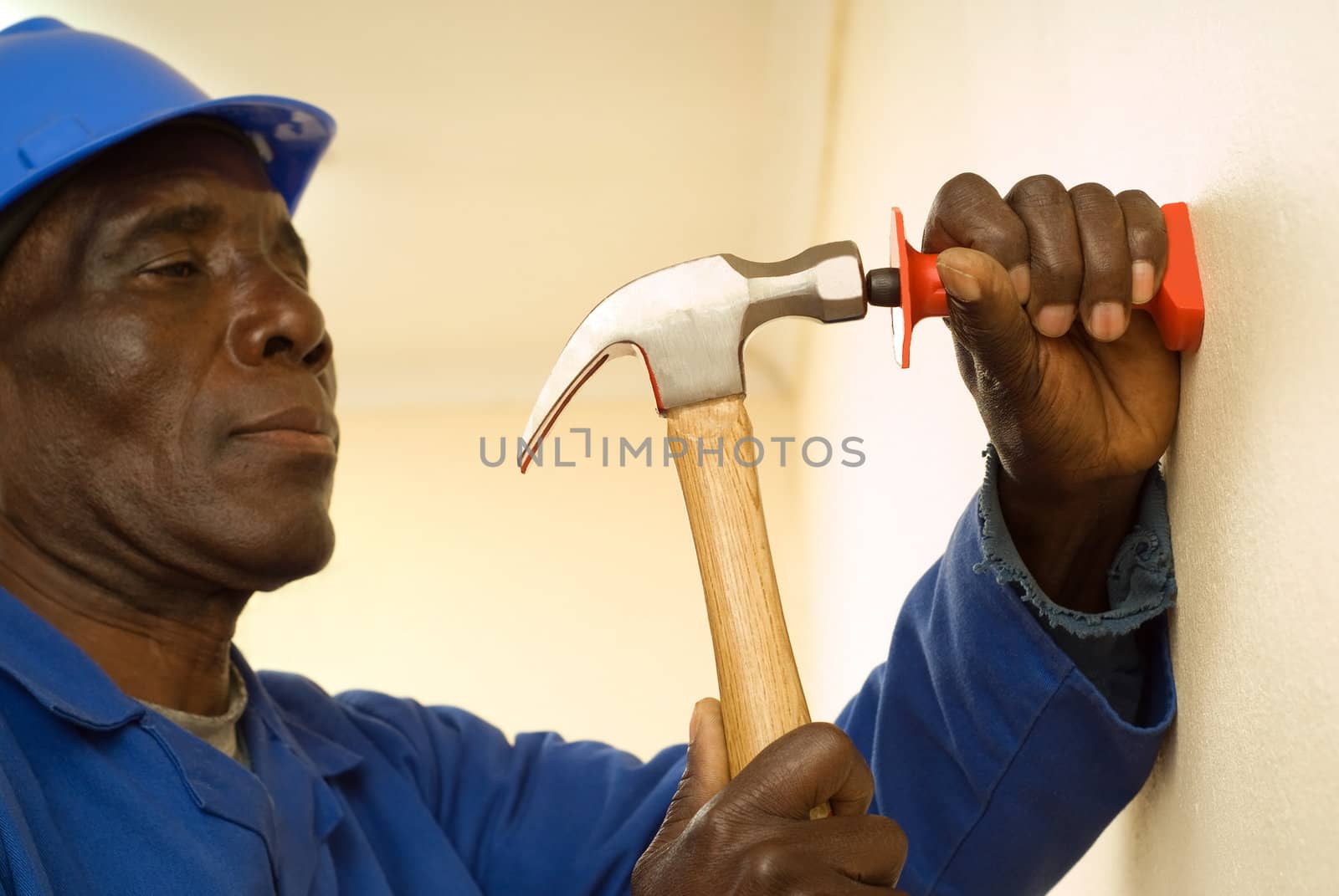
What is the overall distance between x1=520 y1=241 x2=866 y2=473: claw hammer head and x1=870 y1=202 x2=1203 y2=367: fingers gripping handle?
0.04m

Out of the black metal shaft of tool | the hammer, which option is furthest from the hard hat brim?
the black metal shaft of tool

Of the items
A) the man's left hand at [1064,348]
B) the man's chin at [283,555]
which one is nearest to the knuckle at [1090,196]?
the man's left hand at [1064,348]

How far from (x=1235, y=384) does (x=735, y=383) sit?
0.97 ft

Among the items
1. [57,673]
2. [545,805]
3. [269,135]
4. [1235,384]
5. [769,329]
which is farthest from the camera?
[769,329]

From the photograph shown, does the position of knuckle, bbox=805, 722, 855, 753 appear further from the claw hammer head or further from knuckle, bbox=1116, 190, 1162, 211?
knuckle, bbox=1116, 190, 1162, 211

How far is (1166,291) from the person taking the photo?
67 centimetres

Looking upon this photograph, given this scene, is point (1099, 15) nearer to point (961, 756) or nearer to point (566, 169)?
point (961, 756)

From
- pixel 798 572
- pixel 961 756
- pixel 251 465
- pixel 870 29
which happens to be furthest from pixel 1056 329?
pixel 798 572

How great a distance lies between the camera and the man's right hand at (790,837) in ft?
2.00

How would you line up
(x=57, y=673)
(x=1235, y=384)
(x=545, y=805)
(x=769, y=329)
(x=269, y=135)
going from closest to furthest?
(x=1235, y=384), (x=57, y=673), (x=545, y=805), (x=269, y=135), (x=769, y=329)

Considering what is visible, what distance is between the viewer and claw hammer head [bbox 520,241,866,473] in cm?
73

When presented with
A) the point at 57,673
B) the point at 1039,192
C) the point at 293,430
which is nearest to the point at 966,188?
the point at 1039,192

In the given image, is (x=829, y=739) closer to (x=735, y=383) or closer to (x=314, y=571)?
(x=735, y=383)

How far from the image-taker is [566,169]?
2656mm
